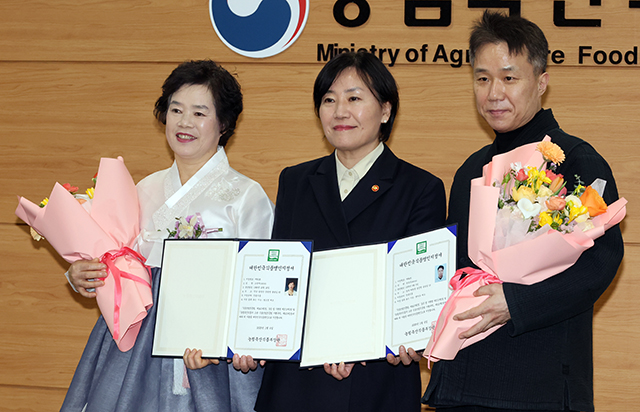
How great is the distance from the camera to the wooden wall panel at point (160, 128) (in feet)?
9.90

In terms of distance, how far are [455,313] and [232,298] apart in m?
0.69

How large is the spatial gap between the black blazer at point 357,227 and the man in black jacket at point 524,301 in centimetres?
12

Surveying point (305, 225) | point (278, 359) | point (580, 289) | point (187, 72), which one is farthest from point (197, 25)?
point (580, 289)

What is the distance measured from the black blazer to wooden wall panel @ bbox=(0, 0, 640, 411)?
1192 mm

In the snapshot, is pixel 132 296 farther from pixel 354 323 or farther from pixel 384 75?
pixel 384 75

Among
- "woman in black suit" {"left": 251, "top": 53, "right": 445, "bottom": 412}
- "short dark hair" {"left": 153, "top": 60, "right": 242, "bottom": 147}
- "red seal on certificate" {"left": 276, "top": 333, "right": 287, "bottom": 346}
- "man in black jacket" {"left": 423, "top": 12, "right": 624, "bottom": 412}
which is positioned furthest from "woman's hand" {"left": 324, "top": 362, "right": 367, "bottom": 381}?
"short dark hair" {"left": 153, "top": 60, "right": 242, "bottom": 147}

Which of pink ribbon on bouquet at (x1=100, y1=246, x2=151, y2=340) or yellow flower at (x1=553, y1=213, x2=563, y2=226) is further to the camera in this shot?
pink ribbon on bouquet at (x1=100, y1=246, x2=151, y2=340)

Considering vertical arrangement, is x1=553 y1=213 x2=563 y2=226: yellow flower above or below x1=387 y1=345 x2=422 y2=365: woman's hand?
above

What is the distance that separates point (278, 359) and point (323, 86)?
93 centimetres

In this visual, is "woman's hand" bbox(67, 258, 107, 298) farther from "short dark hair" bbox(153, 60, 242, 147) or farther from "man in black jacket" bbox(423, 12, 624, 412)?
"man in black jacket" bbox(423, 12, 624, 412)

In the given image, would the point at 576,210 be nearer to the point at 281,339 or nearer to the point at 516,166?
the point at 516,166

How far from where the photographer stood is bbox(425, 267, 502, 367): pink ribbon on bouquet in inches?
60.4

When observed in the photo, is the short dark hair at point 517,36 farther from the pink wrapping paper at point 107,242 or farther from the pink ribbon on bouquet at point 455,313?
the pink wrapping paper at point 107,242

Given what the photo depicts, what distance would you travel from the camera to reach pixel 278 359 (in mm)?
1743
